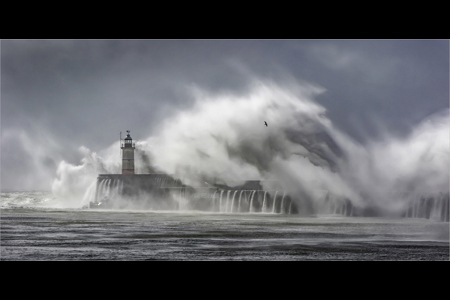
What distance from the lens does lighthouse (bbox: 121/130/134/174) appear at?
75644mm

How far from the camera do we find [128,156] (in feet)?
252

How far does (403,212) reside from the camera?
45.0 metres

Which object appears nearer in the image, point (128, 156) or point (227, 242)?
point (227, 242)

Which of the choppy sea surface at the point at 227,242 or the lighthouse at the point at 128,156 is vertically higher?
the lighthouse at the point at 128,156

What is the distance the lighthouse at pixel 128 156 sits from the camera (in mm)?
75644

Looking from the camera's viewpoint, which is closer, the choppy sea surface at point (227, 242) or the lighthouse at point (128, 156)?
Result: the choppy sea surface at point (227, 242)

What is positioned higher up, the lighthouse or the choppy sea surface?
the lighthouse

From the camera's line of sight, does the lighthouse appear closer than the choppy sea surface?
No
